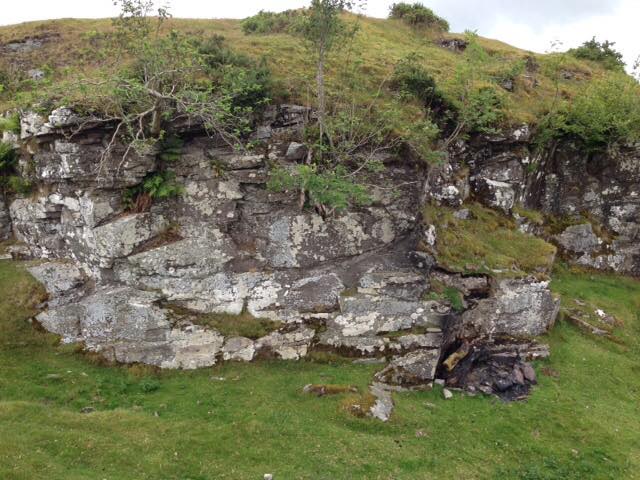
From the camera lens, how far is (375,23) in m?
41.7

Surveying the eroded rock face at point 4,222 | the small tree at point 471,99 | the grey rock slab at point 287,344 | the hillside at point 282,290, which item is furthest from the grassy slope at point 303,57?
the grey rock slab at point 287,344

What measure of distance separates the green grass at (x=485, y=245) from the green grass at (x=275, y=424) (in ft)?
16.9

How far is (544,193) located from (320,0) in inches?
864

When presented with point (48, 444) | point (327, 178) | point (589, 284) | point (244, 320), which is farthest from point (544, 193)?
point (48, 444)

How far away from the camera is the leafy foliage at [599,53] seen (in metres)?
46.2

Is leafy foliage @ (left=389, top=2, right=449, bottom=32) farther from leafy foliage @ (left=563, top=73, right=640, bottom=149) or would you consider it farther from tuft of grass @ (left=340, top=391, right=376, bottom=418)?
tuft of grass @ (left=340, top=391, right=376, bottom=418)

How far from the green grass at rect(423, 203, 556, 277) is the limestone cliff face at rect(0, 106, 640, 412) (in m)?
0.85

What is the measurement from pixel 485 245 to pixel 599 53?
1404 inches

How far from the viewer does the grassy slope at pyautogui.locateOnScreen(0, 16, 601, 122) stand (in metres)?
26.1

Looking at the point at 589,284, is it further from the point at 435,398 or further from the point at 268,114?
the point at 268,114

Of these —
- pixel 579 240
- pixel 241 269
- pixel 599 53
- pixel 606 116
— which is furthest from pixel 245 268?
pixel 599 53

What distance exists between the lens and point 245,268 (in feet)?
73.9

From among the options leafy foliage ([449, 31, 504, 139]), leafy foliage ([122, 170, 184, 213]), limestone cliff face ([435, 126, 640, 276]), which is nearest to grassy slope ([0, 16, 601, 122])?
leafy foliage ([449, 31, 504, 139])

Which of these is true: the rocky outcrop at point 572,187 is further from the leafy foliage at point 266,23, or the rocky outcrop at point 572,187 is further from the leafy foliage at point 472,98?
the leafy foliage at point 266,23
